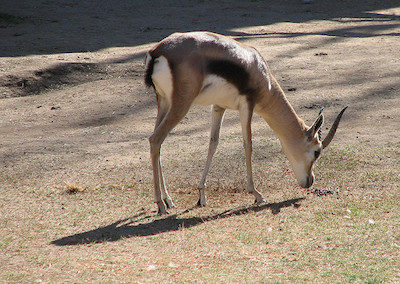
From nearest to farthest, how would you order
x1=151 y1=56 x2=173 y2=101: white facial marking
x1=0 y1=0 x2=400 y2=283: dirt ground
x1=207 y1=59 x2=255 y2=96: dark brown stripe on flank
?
x1=0 y1=0 x2=400 y2=283: dirt ground
x1=151 y1=56 x2=173 y2=101: white facial marking
x1=207 y1=59 x2=255 y2=96: dark brown stripe on flank

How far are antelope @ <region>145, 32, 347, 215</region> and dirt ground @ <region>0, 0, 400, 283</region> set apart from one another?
1.51 ft

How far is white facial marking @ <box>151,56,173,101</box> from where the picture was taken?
531 centimetres

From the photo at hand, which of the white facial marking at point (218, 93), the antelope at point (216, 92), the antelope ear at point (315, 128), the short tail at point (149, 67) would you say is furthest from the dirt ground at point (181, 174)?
the short tail at point (149, 67)

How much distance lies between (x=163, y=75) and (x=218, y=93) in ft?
2.33

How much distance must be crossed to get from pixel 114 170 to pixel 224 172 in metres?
1.48

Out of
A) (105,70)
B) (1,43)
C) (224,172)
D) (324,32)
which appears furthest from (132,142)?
(324,32)

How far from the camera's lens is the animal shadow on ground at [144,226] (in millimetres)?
4820

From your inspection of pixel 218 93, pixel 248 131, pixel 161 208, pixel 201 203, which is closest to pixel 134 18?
pixel 248 131

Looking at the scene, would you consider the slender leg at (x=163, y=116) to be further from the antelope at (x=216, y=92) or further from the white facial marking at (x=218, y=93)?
the white facial marking at (x=218, y=93)

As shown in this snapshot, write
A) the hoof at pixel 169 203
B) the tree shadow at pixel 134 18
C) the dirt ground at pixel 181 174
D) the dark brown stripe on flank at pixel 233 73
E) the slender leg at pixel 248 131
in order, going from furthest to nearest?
the tree shadow at pixel 134 18 < the slender leg at pixel 248 131 < the hoof at pixel 169 203 < the dark brown stripe on flank at pixel 233 73 < the dirt ground at pixel 181 174

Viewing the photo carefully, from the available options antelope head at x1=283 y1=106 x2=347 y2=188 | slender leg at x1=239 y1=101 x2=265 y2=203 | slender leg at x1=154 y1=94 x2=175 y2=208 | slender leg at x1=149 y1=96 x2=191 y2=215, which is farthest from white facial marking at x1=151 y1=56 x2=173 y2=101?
antelope head at x1=283 y1=106 x2=347 y2=188

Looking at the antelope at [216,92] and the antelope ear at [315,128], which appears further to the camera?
the antelope ear at [315,128]

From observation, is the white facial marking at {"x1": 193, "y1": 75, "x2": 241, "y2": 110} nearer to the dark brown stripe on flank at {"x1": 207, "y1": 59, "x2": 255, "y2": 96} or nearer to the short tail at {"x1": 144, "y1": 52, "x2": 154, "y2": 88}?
the dark brown stripe on flank at {"x1": 207, "y1": 59, "x2": 255, "y2": 96}

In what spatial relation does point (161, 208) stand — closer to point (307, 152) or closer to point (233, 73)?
point (233, 73)
